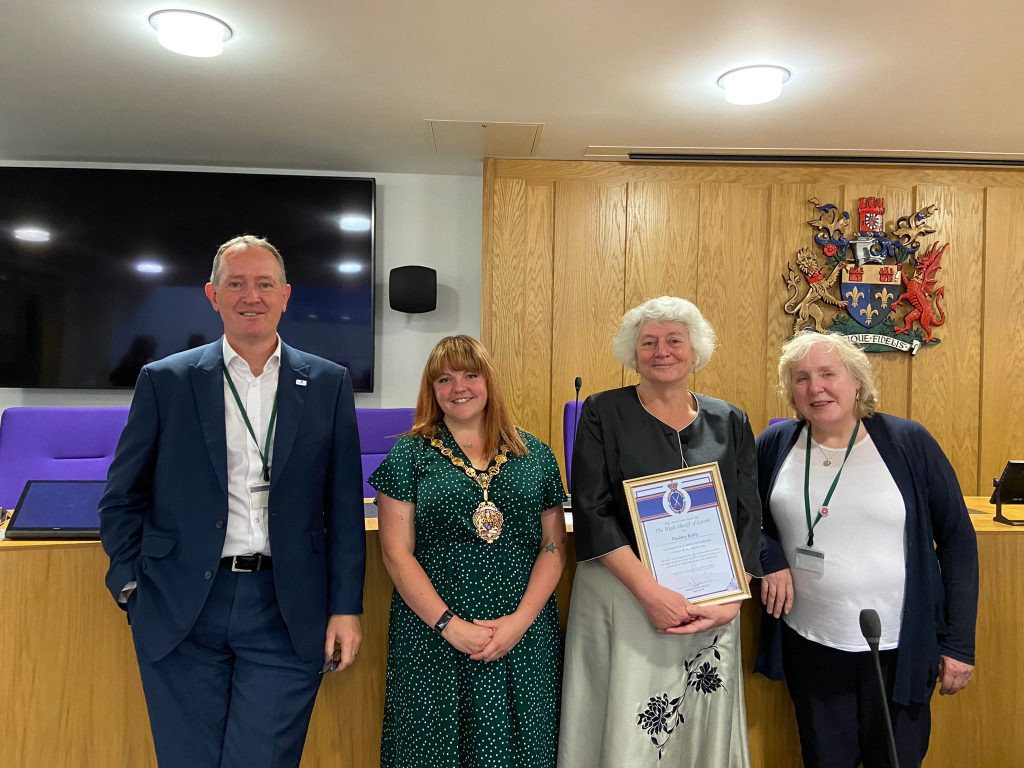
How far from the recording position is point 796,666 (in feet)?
5.82

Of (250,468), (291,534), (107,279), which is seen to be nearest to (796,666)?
(291,534)

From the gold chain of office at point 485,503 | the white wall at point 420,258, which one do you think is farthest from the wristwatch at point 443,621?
the white wall at point 420,258

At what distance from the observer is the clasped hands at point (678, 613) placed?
5.23 ft

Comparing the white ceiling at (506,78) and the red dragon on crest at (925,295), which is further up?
the white ceiling at (506,78)

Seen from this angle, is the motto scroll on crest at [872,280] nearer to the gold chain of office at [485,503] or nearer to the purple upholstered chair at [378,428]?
the purple upholstered chair at [378,428]

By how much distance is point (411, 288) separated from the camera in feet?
14.1

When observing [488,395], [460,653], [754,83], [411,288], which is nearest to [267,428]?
[488,395]

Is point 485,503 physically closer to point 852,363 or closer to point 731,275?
point 852,363

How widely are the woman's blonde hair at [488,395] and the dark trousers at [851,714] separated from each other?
36.2 inches

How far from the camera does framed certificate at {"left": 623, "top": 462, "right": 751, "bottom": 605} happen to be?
5.32ft

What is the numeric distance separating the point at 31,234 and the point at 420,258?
90.6 inches

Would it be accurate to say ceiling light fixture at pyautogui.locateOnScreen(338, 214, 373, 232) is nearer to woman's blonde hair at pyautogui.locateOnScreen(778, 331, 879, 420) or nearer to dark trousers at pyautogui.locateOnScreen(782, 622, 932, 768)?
woman's blonde hair at pyautogui.locateOnScreen(778, 331, 879, 420)

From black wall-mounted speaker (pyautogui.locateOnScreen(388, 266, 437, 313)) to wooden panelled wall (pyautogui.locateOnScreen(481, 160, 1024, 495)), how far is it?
0.40m

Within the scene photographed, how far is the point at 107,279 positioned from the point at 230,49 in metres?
2.07
